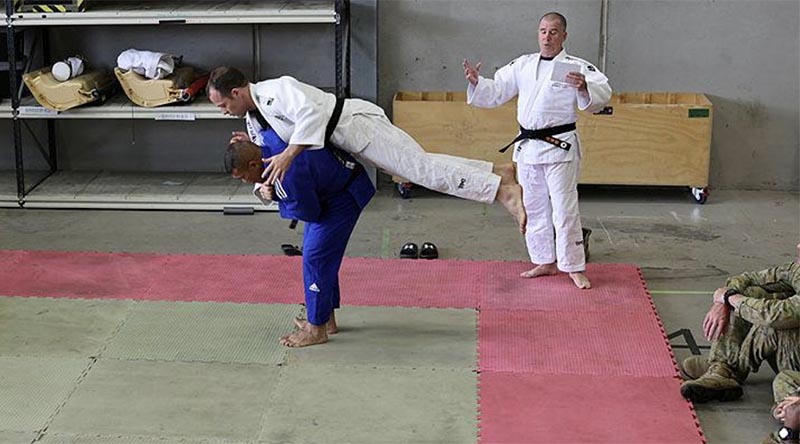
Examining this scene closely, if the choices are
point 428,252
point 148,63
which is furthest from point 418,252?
point 148,63

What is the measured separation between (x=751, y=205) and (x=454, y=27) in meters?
2.80

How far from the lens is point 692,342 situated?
6.39 metres

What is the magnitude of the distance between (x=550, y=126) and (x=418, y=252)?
1.48 metres

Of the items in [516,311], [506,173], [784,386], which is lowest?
[516,311]

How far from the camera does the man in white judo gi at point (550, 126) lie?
6.77 metres

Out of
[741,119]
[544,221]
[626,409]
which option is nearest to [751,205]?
[741,119]

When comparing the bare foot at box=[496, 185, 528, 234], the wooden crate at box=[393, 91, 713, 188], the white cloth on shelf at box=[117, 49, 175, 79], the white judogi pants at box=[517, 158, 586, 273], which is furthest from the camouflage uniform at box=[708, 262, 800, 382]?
the white cloth on shelf at box=[117, 49, 175, 79]

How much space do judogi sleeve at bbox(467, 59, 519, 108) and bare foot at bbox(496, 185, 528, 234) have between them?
0.96m

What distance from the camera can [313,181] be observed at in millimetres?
5895

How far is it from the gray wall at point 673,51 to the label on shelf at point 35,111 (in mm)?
2678

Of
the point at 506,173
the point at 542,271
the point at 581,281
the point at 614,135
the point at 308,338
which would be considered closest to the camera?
the point at 308,338

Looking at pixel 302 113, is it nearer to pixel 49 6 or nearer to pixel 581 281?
pixel 581 281

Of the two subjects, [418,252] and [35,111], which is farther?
[35,111]

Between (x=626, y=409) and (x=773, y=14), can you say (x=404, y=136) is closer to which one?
(x=626, y=409)
